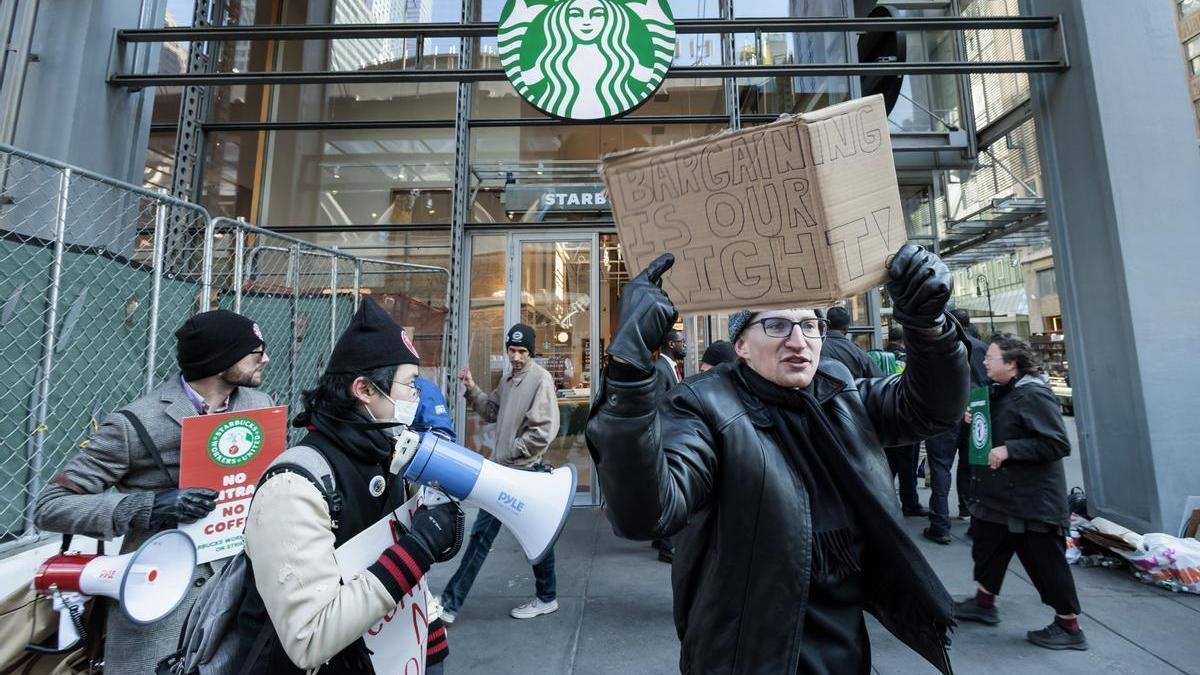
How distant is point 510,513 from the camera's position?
1707mm

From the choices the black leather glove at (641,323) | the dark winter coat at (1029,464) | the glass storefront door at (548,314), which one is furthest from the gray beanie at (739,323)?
the glass storefront door at (548,314)

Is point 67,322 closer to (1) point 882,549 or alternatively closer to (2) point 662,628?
(1) point 882,549

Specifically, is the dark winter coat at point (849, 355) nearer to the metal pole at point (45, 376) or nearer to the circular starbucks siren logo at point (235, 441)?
the circular starbucks siren logo at point (235, 441)

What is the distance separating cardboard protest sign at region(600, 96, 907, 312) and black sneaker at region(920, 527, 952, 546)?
193 inches

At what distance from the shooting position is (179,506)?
203cm

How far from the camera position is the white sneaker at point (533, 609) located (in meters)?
3.87

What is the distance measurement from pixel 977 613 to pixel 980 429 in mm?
1266

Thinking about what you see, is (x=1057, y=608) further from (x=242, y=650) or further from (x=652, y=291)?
(x=242, y=650)

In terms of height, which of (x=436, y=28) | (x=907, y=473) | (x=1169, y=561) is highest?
(x=436, y=28)

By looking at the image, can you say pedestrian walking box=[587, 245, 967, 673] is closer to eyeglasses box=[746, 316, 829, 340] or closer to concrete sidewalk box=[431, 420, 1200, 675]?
eyeglasses box=[746, 316, 829, 340]

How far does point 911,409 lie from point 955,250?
1068cm

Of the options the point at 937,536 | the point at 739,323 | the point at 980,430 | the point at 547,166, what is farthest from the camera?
the point at 547,166

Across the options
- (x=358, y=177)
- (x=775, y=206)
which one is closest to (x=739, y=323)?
(x=775, y=206)

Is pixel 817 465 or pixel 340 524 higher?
pixel 817 465
